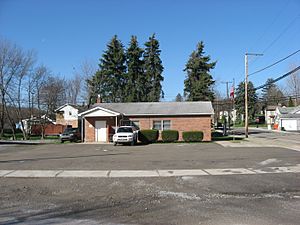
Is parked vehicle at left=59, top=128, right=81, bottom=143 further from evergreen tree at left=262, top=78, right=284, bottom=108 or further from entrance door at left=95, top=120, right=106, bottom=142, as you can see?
evergreen tree at left=262, top=78, right=284, bottom=108

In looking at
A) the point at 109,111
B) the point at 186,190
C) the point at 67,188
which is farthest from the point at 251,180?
the point at 109,111

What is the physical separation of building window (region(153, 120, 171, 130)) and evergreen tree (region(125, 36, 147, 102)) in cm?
2336

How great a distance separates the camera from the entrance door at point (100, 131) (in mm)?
36438

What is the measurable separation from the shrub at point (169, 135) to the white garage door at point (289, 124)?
47.9 m

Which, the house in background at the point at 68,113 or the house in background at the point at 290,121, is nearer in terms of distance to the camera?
the house in background at the point at 68,113

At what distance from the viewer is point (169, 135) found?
34969 millimetres

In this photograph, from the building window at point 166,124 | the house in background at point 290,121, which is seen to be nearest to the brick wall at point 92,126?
the building window at point 166,124

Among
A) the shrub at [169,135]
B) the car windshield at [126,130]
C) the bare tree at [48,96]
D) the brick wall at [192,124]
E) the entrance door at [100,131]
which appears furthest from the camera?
the bare tree at [48,96]

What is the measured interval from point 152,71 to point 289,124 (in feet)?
108

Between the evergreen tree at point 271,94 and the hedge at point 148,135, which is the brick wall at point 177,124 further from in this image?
the evergreen tree at point 271,94

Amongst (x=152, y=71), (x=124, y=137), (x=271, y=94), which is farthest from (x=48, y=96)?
(x=271, y=94)

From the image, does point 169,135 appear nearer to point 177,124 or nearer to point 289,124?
point 177,124

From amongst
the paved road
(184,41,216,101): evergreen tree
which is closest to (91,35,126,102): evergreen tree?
(184,41,216,101): evergreen tree

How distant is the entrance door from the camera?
3644 cm
